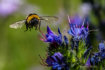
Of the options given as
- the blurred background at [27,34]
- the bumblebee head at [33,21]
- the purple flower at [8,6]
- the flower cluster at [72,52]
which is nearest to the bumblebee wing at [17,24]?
the bumblebee head at [33,21]

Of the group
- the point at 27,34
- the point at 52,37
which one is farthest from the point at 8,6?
the point at 52,37

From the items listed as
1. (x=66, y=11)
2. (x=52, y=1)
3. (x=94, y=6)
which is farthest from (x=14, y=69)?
(x=52, y=1)

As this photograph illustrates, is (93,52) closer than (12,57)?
Yes

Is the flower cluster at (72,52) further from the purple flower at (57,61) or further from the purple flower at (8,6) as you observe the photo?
the purple flower at (8,6)

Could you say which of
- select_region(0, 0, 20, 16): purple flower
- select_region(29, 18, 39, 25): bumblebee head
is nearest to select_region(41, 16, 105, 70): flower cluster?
select_region(29, 18, 39, 25): bumblebee head

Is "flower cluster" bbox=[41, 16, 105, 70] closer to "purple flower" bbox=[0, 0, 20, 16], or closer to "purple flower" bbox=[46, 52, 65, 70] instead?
"purple flower" bbox=[46, 52, 65, 70]

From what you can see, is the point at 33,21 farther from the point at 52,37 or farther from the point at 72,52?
the point at 72,52

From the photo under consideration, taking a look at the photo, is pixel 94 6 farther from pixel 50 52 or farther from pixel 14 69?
pixel 50 52
